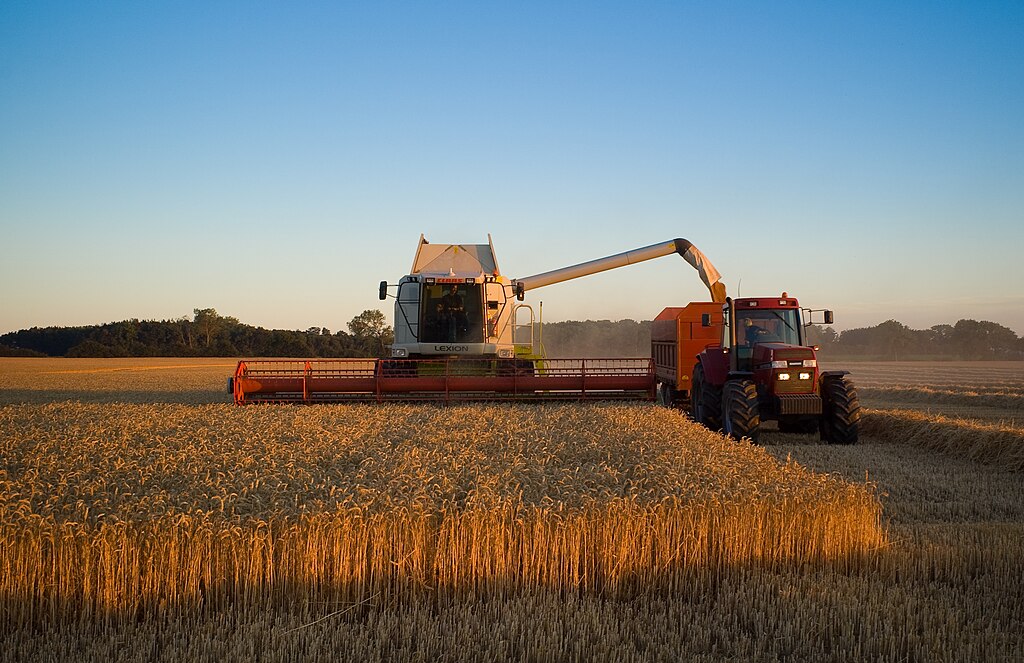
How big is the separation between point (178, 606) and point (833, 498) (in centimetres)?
438

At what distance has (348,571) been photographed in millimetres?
4430

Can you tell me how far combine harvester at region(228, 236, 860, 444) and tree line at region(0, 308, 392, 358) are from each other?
106 feet

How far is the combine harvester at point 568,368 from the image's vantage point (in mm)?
Answer: 10609

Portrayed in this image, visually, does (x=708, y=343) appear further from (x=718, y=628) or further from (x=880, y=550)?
(x=718, y=628)

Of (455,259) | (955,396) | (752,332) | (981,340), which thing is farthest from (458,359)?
(981,340)

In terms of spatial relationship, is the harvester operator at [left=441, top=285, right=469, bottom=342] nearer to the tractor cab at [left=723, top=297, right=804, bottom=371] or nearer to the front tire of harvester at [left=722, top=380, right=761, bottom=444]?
the tractor cab at [left=723, top=297, right=804, bottom=371]

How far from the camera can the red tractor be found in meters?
10.3

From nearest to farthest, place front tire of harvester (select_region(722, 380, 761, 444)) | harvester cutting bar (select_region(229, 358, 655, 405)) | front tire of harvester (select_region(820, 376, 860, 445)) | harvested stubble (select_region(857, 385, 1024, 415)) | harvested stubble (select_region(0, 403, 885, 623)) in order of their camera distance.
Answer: harvested stubble (select_region(0, 403, 885, 623))
front tire of harvester (select_region(722, 380, 761, 444))
front tire of harvester (select_region(820, 376, 860, 445))
harvester cutting bar (select_region(229, 358, 655, 405))
harvested stubble (select_region(857, 385, 1024, 415))

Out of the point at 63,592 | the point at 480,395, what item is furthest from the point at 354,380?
the point at 63,592

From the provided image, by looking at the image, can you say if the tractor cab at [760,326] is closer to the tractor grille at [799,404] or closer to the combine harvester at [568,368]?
the combine harvester at [568,368]

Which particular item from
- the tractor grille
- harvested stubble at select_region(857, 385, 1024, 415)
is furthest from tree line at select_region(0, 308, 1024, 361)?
the tractor grille

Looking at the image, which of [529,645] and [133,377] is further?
[133,377]

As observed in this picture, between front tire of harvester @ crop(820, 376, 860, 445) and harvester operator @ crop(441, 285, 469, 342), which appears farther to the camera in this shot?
harvester operator @ crop(441, 285, 469, 342)

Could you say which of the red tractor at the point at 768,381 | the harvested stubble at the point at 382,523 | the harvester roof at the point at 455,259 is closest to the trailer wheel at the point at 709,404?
the red tractor at the point at 768,381
